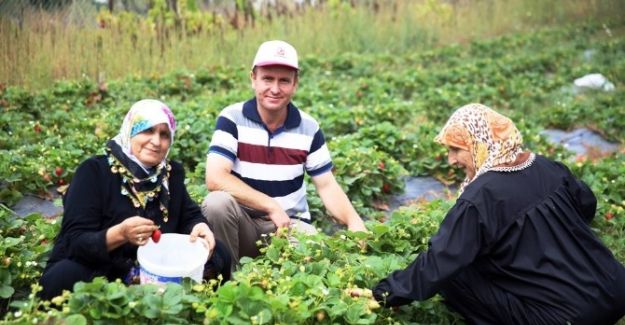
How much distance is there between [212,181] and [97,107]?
408cm

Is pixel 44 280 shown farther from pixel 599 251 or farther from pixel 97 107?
pixel 97 107

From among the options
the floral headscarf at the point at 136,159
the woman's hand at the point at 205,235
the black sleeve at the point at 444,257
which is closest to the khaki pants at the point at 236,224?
the woman's hand at the point at 205,235

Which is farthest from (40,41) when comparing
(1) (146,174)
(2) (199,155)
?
(1) (146,174)

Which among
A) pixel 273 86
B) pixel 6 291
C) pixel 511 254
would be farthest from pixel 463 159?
pixel 6 291

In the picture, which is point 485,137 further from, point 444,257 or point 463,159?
point 444,257

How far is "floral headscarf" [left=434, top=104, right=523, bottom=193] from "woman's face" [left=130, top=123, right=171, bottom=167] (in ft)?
4.12

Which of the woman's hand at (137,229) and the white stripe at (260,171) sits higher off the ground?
the woman's hand at (137,229)

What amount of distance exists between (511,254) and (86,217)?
5.67 ft

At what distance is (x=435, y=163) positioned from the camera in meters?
5.72

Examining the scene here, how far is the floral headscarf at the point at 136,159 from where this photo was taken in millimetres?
2869

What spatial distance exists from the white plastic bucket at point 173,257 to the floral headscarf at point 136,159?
0.63 ft

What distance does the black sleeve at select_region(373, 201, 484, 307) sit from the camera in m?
2.62

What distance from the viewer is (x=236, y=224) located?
3.44 m

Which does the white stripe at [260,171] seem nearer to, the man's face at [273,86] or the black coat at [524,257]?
the man's face at [273,86]
